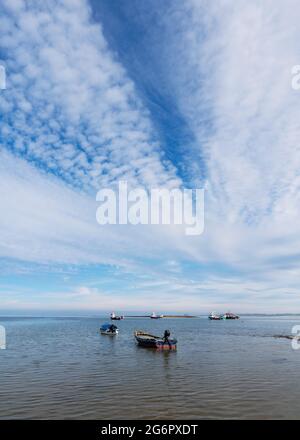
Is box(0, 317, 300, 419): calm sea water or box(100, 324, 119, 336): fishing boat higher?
box(0, 317, 300, 419): calm sea water

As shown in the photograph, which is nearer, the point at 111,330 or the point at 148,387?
the point at 148,387

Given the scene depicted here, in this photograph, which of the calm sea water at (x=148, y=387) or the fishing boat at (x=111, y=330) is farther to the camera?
the fishing boat at (x=111, y=330)

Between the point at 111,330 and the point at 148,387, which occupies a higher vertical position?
the point at 148,387

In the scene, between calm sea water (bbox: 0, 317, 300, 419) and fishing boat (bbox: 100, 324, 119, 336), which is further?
fishing boat (bbox: 100, 324, 119, 336)

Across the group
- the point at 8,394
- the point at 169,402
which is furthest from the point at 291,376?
the point at 8,394

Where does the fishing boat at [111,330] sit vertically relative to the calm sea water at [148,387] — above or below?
below

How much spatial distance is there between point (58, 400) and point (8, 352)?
27.2m
